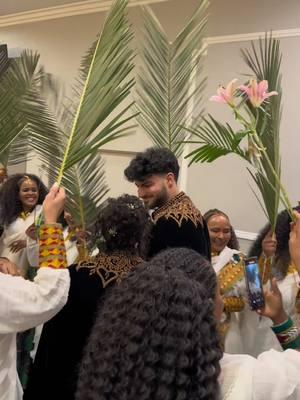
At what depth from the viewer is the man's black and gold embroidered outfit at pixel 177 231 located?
167 centimetres

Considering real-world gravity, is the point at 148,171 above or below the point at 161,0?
below

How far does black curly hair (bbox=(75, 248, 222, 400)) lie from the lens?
64 centimetres

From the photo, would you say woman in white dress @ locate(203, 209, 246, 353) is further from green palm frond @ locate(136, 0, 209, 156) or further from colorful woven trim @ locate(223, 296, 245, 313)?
green palm frond @ locate(136, 0, 209, 156)

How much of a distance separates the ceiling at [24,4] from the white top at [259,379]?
14.4 feet

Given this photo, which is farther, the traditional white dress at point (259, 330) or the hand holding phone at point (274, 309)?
the traditional white dress at point (259, 330)

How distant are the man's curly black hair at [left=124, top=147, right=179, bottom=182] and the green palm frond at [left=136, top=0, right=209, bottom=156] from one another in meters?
0.57

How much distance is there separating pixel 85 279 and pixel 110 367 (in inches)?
27.5

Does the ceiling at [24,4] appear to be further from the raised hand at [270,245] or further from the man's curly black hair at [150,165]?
the raised hand at [270,245]

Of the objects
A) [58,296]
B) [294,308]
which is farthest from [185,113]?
[58,296]

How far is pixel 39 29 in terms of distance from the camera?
4941 millimetres

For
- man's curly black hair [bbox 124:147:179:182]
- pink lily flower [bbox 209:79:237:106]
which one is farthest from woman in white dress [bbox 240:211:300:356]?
pink lily flower [bbox 209:79:237:106]

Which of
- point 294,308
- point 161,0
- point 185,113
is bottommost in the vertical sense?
point 294,308

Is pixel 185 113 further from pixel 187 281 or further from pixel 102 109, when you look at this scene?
pixel 187 281

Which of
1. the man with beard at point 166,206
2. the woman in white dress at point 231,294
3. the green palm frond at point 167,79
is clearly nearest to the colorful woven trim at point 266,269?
the woman in white dress at point 231,294
